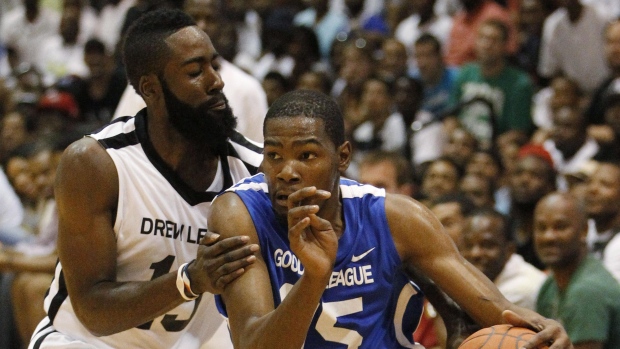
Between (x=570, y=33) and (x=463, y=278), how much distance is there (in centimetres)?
600

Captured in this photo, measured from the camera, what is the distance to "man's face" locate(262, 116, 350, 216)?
3.17 m

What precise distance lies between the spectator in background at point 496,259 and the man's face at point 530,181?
121 centimetres

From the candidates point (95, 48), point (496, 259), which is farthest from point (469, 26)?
point (496, 259)

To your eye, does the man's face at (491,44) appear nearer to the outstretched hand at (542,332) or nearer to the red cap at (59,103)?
the red cap at (59,103)

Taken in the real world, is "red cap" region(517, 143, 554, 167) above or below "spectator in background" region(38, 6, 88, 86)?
below

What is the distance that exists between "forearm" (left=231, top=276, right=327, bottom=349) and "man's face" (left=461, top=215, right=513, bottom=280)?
9.03 feet

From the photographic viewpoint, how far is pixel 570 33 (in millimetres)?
8898

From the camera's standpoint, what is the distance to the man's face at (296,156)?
3170 millimetres

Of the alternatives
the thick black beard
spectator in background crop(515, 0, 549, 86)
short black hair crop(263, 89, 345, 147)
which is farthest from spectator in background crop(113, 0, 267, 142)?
spectator in background crop(515, 0, 549, 86)

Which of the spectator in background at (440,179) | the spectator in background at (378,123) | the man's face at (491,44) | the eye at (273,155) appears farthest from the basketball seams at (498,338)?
the man's face at (491,44)

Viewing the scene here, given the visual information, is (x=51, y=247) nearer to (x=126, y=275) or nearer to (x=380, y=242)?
(x=126, y=275)

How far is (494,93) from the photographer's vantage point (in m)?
8.53

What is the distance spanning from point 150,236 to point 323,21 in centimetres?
734

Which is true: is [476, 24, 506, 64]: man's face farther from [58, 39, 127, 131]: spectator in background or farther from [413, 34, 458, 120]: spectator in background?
[58, 39, 127, 131]: spectator in background
